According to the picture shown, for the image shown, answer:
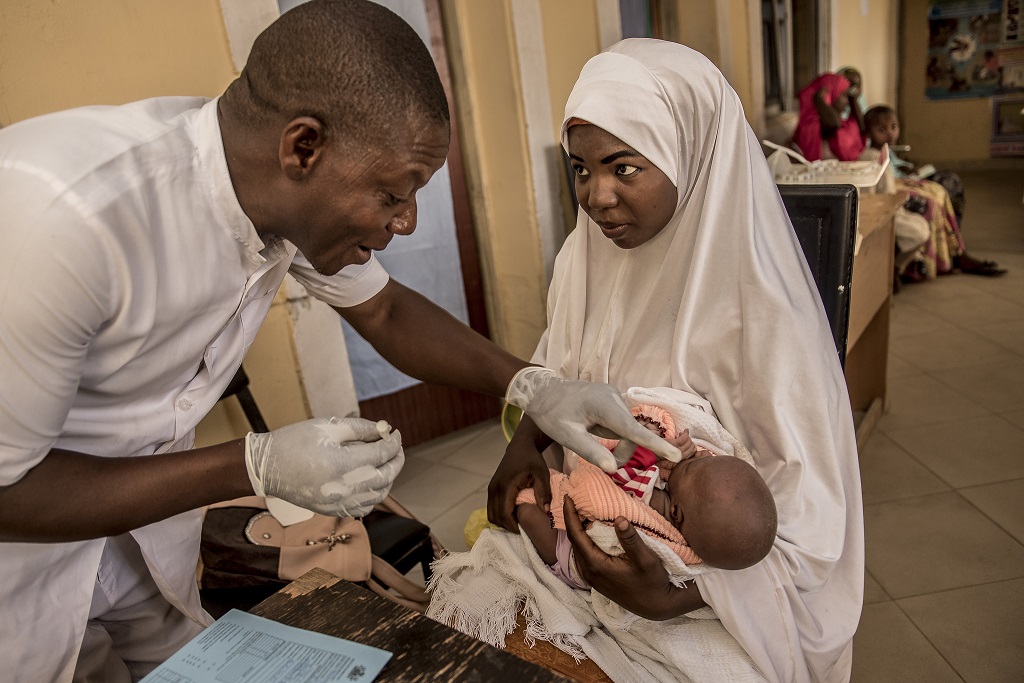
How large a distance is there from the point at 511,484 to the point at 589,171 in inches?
29.4

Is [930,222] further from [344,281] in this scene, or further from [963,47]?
[344,281]

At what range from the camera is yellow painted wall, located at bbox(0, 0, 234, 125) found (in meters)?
2.22

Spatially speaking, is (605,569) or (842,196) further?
(842,196)

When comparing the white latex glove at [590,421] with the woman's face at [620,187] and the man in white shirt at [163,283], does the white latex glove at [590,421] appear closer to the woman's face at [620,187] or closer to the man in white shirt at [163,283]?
the man in white shirt at [163,283]

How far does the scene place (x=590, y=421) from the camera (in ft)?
4.78

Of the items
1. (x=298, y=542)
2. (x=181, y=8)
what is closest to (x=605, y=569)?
(x=298, y=542)

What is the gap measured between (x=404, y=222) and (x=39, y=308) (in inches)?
21.9

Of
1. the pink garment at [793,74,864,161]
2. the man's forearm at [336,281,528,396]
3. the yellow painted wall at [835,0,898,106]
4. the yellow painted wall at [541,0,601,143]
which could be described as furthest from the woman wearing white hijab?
the yellow painted wall at [835,0,898,106]

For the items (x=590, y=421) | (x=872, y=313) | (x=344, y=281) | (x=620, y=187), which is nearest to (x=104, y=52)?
(x=344, y=281)

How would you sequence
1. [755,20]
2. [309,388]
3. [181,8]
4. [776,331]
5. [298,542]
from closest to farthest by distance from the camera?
[776,331]
[298,542]
[181,8]
[309,388]
[755,20]

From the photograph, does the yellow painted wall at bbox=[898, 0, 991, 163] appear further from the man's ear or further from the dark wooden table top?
the dark wooden table top

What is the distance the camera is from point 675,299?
170cm

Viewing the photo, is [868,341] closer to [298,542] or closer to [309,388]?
[309,388]

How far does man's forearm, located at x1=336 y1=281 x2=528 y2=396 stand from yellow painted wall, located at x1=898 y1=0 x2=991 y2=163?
1062cm
